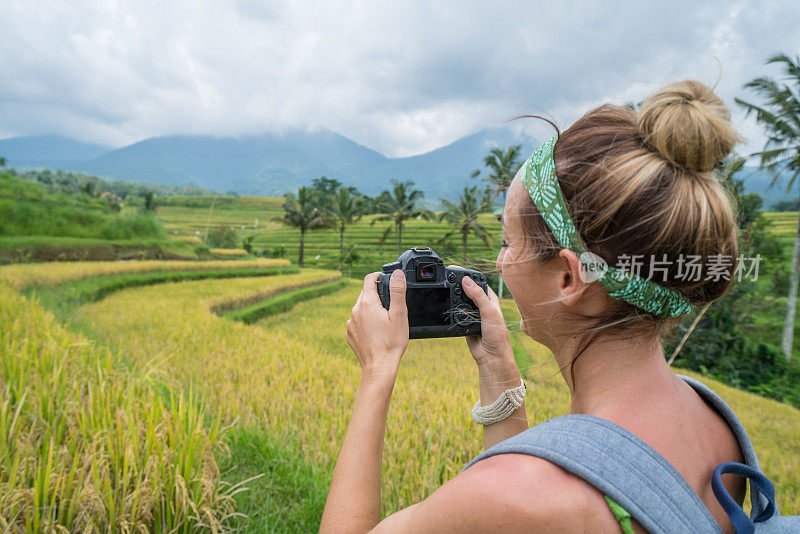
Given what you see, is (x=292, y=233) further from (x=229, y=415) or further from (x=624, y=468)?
(x=624, y=468)

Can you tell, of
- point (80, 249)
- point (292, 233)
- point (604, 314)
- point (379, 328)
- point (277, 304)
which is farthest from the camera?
point (292, 233)

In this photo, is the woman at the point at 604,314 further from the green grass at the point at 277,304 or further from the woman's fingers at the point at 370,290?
the green grass at the point at 277,304

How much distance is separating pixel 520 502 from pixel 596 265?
409 millimetres

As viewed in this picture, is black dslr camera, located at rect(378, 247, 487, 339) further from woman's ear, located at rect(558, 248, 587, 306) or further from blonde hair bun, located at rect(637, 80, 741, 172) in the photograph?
blonde hair bun, located at rect(637, 80, 741, 172)

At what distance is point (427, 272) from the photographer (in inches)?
43.2

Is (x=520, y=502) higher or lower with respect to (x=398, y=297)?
lower

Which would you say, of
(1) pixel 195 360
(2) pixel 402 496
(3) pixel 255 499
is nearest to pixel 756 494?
(2) pixel 402 496

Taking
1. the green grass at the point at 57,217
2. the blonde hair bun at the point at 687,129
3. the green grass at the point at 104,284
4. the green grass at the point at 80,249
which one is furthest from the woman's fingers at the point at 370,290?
the green grass at the point at 57,217

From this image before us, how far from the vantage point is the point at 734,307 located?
19.0 m

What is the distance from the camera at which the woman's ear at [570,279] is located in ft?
2.48

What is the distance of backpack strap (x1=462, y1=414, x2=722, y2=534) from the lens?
0.56 m

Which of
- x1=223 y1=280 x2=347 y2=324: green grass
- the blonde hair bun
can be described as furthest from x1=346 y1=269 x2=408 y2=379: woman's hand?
x1=223 y1=280 x2=347 y2=324: green grass

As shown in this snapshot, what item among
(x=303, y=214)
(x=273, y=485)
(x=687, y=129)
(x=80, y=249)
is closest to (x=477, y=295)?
(x=687, y=129)

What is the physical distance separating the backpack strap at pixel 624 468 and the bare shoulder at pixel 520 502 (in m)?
0.02
